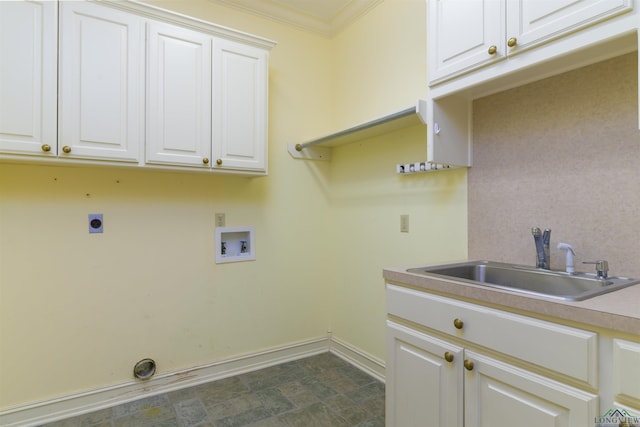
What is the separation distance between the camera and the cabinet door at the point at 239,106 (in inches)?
87.1

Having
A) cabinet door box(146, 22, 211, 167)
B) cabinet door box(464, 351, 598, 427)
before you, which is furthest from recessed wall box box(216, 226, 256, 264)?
cabinet door box(464, 351, 598, 427)

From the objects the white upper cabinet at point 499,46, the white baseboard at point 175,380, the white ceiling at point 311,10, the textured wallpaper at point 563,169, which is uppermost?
the white ceiling at point 311,10

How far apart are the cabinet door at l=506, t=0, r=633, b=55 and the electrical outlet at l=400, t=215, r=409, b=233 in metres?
1.18

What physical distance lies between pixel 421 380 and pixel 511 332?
487 millimetres

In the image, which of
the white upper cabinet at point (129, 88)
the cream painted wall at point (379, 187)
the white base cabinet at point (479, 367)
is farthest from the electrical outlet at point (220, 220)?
the white base cabinet at point (479, 367)

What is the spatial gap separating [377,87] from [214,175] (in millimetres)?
1363

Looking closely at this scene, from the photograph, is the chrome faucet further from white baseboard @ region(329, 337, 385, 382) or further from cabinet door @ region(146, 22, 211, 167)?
cabinet door @ region(146, 22, 211, 167)

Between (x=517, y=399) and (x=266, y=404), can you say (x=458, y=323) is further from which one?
(x=266, y=404)

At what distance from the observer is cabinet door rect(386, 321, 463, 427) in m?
1.34

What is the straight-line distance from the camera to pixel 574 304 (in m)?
1.01

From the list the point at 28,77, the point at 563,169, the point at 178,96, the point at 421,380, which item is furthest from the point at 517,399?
the point at 28,77

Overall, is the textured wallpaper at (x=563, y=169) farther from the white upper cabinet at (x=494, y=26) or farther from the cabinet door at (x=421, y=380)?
the cabinet door at (x=421, y=380)

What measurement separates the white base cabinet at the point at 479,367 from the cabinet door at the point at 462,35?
1.03 m

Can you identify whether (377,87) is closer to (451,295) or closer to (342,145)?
(342,145)
